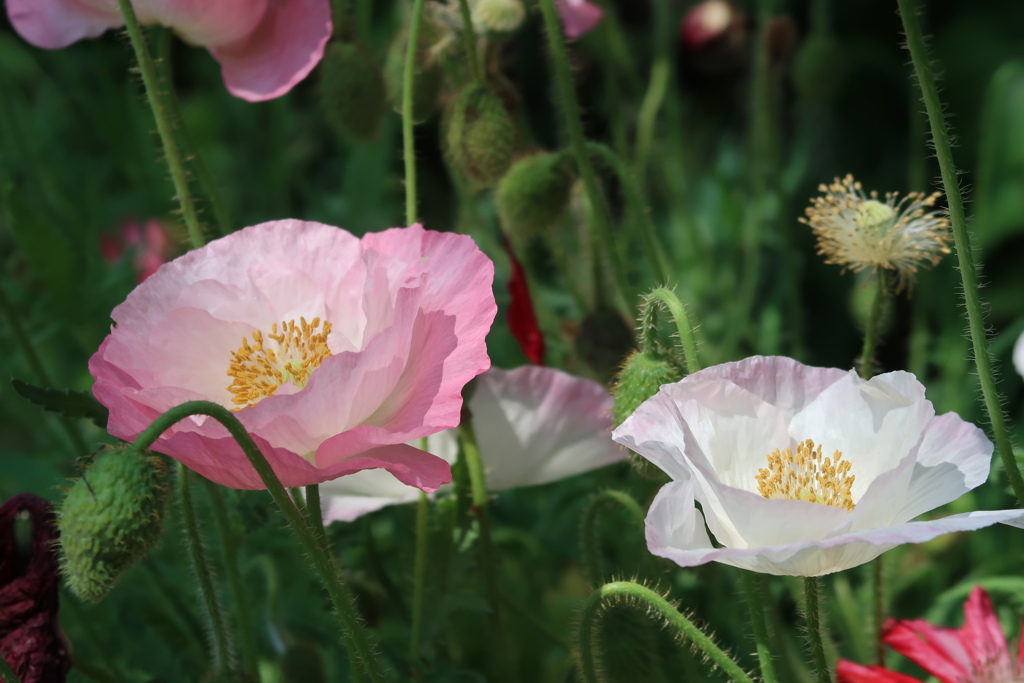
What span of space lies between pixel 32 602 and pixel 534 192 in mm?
480

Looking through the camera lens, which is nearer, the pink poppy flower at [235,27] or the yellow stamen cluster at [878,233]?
the yellow stamen cluster at [878,233]

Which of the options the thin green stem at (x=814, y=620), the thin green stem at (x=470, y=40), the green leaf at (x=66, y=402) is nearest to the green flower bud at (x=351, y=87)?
the thin green stem at (x=470, y=40)

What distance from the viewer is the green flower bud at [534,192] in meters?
0.90

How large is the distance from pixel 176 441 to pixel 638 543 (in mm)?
457

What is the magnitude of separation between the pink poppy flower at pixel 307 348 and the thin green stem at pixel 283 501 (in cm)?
2

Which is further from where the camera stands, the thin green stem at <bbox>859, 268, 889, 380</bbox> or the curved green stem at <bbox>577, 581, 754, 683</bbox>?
the thin green stem at <bbox>859, 268, 889, 380</bbox>

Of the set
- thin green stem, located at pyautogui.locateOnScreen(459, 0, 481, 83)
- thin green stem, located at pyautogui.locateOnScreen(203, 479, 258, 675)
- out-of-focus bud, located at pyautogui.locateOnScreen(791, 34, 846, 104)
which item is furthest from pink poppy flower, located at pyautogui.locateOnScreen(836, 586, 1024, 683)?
out-of-focus bud, located at pyautogui.locateOnScreen(791, 34, 846, 104)

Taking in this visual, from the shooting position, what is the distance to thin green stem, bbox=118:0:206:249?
0.75 meters

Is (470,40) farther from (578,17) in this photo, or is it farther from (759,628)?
(759,628)

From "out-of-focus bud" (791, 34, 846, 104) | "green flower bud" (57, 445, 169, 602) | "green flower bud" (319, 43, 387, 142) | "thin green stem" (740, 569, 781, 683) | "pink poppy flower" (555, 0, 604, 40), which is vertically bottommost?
"thin green stem" (740, 569, 781, 683)

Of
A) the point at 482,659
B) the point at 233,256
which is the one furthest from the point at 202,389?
the point at 482,659

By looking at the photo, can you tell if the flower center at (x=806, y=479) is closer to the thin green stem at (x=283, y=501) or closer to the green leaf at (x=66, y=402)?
the thin green stem at (x=283, y=501)

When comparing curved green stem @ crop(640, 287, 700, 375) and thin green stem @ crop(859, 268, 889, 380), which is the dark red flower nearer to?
curved green stem @ crop(640, 287, 700, 375)

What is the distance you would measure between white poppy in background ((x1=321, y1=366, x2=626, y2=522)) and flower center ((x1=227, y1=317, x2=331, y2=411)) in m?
0.13
